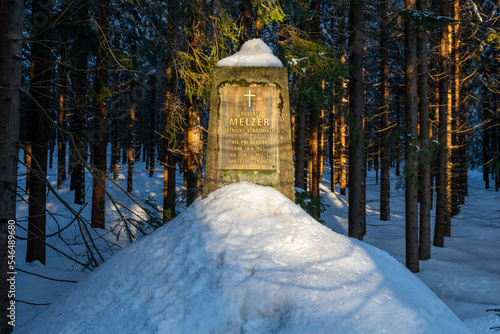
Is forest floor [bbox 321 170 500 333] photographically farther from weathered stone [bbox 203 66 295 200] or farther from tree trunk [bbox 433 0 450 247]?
weathered stone [bbox 203 66 295 200]

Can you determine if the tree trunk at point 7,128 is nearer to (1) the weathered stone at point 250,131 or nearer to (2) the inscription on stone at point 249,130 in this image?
(1) the weathered stone at point 250,131

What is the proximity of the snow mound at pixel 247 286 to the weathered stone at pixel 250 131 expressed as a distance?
88 cm

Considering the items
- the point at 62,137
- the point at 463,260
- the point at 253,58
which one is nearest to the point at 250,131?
the point at 253,58

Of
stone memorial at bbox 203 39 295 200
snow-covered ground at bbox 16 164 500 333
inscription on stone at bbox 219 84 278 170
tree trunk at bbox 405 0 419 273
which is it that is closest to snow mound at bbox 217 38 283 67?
stone memorial at bbox 203 39 295 200

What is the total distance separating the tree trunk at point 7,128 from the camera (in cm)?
392

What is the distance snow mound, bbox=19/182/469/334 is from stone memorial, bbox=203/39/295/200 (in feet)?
2.90

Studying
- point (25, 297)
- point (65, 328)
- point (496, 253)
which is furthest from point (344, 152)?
point (65, 328)

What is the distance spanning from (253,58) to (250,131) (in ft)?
4.31

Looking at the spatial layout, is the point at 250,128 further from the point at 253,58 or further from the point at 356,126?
the point at 356,126

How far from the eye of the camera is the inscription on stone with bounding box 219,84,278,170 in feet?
17.5

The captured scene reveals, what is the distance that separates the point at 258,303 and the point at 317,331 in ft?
1.97

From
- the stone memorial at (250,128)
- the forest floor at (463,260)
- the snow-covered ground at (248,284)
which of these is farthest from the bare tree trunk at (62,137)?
the forest floor at (463,260)

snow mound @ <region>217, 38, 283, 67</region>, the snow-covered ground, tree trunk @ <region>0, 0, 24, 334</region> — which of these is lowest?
the snow-covered ground

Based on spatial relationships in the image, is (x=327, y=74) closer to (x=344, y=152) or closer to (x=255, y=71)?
(x=255, y=71)
